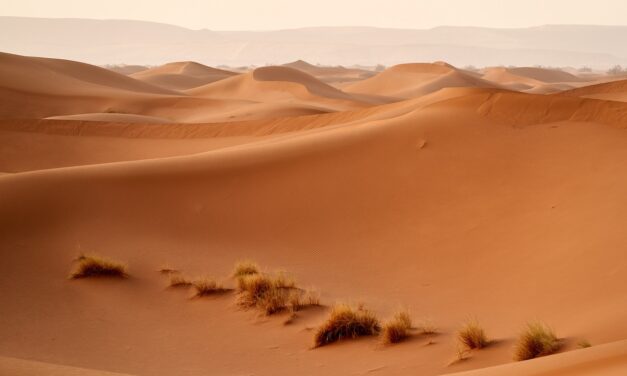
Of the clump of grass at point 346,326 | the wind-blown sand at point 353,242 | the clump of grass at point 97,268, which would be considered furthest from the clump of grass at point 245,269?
the clump of grass at point 346,326

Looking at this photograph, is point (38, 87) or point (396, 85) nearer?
point (38, 87)

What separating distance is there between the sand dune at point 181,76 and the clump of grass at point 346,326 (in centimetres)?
5695

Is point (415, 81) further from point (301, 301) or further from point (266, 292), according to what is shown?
point (301, 301)

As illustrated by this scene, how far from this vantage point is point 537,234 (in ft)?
31.6

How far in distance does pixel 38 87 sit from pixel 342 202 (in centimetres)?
3111

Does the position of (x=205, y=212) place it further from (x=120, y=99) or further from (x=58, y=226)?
(x=120, y=99)

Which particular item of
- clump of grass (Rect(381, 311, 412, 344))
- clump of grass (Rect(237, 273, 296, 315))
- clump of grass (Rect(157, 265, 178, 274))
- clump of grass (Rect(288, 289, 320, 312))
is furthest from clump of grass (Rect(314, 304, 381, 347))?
clump of grass (Rect(157, 265, 178, 274))

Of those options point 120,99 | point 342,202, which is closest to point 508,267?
point 342,202

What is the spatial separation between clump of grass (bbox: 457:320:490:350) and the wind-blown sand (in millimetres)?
88

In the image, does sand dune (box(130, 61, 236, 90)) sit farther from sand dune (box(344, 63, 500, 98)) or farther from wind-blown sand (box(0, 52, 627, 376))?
wind-blown sand (box(0, 52, 627, 376))

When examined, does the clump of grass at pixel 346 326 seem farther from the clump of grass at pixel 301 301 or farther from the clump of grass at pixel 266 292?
the clump of grass at pixel 266 292

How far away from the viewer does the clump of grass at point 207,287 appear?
8852 mm

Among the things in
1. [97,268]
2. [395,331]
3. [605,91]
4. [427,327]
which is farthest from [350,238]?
[605,91]

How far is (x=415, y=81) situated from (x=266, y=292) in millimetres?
55680
